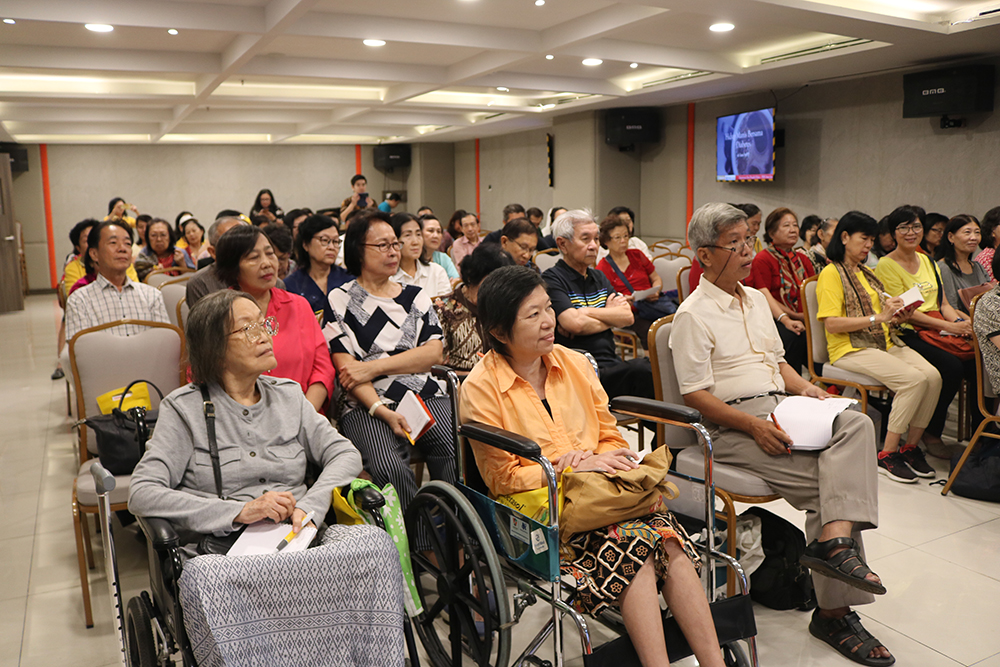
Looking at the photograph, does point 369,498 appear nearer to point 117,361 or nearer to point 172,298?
point 117,361

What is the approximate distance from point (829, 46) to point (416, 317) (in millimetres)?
5651

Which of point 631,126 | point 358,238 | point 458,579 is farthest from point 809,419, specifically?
point 631,126

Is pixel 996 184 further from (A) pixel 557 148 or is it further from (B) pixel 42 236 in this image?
(B) pixel 42 236

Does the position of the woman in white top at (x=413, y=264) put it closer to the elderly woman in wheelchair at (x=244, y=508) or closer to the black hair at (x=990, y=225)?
the elderly woman in wheelchair at (x=244, y=508)

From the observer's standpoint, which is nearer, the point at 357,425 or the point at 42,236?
the point at 357,425

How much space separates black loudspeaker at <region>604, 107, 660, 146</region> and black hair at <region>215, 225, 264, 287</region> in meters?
8.62

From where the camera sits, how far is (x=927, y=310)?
4.36 metres

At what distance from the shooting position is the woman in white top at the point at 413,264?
4.01 m

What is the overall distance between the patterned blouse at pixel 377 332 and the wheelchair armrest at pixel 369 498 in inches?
36.1

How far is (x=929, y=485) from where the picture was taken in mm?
3705

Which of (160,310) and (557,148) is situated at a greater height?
(557,148)

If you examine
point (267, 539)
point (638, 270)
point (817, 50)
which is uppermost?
point (817, 50)

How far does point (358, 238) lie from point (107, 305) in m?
1.74

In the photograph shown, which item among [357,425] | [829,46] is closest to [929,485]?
[357,425]
